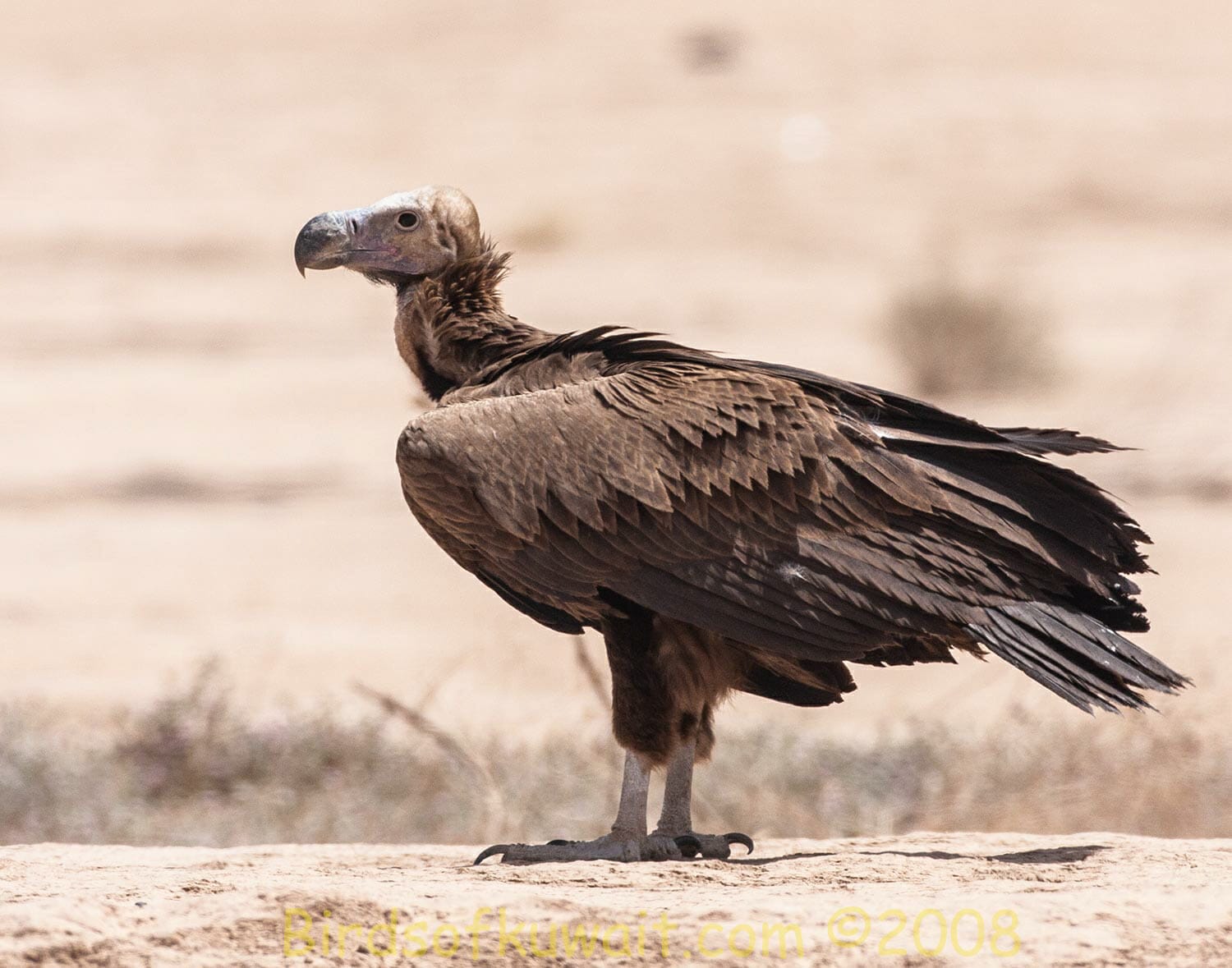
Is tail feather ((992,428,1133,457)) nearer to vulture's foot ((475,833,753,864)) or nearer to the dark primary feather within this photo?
the dark primary feather

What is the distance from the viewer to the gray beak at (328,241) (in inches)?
239

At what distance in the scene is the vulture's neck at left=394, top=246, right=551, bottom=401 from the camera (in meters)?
6.00

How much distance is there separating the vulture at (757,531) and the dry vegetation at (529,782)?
1.56 m

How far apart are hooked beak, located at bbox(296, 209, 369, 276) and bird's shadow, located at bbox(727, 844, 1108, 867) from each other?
7.58 ft

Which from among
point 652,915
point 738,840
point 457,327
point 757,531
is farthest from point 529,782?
point 652,915

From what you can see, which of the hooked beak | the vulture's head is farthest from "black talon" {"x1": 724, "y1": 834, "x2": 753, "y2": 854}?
the hooked beak

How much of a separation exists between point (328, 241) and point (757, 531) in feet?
5.94

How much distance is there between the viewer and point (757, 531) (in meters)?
5.33

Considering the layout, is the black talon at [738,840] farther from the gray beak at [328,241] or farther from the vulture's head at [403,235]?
the gray beak at [328,241]

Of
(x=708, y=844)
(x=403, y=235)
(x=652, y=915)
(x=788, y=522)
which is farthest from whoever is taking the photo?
(x=403, y=235)

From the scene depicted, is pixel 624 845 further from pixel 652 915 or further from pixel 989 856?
pixel 652 915

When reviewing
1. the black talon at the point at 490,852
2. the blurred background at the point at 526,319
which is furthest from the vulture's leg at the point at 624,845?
the blurred background at the point at 526,319

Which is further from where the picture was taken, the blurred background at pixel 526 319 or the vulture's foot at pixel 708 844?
the blurred background at pixel 526 319

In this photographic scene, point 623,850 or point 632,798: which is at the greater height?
point 632,798
